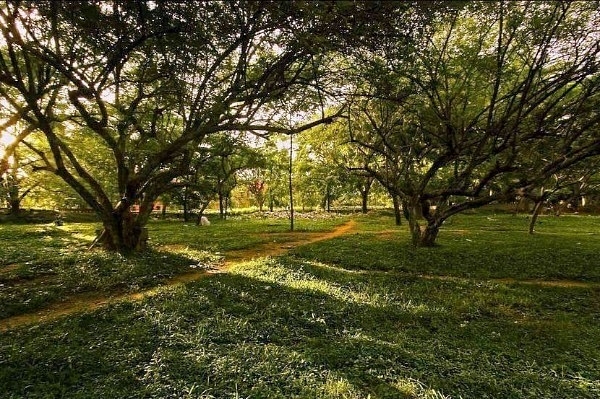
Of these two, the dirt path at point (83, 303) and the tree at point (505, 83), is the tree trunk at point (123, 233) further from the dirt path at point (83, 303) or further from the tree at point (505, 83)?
the tree at point (505, 83)

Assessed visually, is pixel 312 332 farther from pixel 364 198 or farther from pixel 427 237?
pixel 364 198

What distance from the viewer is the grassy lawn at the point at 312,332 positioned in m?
4.80

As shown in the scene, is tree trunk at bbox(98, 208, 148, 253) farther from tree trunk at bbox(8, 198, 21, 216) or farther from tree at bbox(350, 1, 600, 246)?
tree trunk at bbox(8, 198, 21, 216)

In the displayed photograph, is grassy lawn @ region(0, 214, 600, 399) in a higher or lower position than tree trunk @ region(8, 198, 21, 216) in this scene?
lower

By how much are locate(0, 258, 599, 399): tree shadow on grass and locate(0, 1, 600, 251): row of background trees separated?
515 cm

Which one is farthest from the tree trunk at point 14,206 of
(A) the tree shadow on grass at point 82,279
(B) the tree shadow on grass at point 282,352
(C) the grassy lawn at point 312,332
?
(B) the tree shadow on grass at point 282,352

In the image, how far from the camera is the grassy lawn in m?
4.80

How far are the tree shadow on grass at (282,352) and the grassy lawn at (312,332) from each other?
0.09 feet

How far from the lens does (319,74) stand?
9.82 metres

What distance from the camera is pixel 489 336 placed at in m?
6.74

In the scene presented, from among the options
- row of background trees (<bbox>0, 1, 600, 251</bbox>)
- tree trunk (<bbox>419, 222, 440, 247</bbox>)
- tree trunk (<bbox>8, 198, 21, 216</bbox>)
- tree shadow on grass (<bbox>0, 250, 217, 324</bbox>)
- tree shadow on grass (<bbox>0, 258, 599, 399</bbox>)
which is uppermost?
row of background trees (<bbox>0, 1, 600, 251</bbox>)

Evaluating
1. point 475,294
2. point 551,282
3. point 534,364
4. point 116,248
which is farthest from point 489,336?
point 116,248

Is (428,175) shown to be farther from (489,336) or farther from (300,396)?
(300,396)

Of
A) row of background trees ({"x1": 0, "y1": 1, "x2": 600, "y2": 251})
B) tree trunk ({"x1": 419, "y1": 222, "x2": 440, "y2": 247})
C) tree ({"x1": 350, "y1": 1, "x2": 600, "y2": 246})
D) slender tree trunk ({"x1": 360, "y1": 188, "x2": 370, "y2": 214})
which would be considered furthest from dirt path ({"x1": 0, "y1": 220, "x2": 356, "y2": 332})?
slender tree trunk ({"x1": 360, "y1": 188, "x2": 370, "y2": 214})
